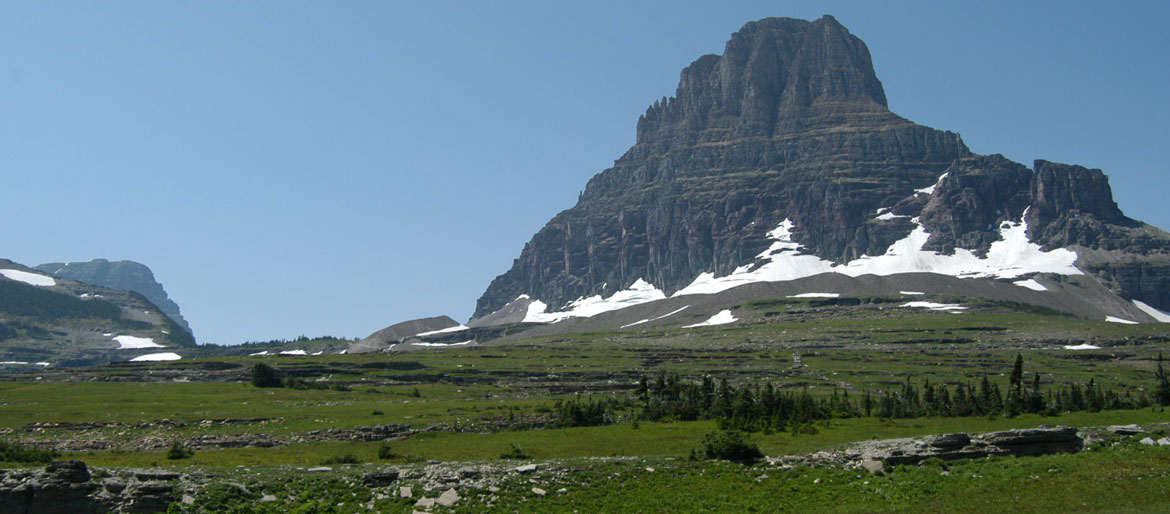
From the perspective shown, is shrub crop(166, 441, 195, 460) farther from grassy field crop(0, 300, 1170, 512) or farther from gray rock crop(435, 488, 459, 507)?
gray rock crop(435, 488, 459, 507)

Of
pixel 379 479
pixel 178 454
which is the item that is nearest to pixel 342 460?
pixel 178 454

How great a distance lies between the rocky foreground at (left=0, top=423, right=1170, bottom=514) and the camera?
3878cm

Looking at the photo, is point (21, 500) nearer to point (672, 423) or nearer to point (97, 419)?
point (672, 423)

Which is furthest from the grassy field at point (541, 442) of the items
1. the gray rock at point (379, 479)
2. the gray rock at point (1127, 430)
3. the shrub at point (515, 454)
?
the gray rock at point (1127, 430)

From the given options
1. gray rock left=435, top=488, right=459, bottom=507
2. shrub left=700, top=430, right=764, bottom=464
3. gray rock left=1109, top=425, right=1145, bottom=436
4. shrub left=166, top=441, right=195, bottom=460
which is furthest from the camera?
shrub left=166, top=441, right=195, bottom=460

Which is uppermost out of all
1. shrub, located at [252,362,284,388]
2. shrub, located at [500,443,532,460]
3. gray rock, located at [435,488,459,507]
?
shrub, located at [252,362,284,388]

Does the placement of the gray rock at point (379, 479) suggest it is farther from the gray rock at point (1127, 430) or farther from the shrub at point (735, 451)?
the gray rock at point (1127, 430)

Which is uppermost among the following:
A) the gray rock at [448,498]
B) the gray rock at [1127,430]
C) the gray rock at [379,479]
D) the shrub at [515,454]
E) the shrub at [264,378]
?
the shrub at [264,378]

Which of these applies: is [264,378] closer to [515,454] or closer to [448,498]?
[515,454]

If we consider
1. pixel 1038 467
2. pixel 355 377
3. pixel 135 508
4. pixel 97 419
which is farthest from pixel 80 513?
pixel 355 377

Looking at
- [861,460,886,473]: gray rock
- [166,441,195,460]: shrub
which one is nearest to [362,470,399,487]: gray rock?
[861,460,886,473]: gray rock

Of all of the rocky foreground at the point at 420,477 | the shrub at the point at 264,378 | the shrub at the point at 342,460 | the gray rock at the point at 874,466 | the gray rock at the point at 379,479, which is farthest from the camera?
the shrub at the point at 264,378

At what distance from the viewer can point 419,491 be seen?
140ft

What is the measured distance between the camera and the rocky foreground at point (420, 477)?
38.8 metres
